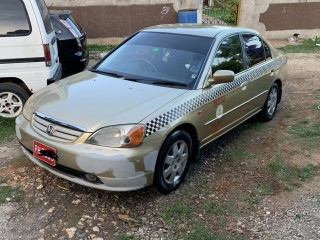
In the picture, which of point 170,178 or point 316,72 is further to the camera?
point 316,72

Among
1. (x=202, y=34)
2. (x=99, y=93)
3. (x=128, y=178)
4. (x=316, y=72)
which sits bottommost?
(x=316, y=72)

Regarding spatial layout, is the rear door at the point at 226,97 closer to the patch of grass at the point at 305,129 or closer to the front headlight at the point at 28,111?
the patch of grass at the point at 305,129

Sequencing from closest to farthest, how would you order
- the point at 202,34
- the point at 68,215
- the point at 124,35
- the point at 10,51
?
1. the point at 68,215
2. the point at 202,34
3. the point at 10,51
4. the point at 124,35

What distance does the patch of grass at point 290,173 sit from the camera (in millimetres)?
4117

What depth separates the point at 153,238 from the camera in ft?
10.5

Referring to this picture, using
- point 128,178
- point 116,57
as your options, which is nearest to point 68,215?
point 128,178

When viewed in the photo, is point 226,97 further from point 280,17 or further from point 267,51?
point 280,17

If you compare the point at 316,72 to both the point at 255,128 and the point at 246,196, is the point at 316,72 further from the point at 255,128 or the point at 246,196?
the point at 246,196

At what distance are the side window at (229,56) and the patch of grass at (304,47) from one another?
7.51 metres

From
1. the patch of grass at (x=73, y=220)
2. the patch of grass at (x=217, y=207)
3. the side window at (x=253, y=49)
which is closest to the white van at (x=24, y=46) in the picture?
the patch of grass at (x=73, y=220)

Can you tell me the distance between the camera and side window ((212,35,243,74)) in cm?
435

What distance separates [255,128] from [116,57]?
2398mm

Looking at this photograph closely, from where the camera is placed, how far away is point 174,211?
3508 millimetres

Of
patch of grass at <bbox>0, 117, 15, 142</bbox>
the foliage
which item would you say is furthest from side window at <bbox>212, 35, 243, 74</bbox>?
the foliage
